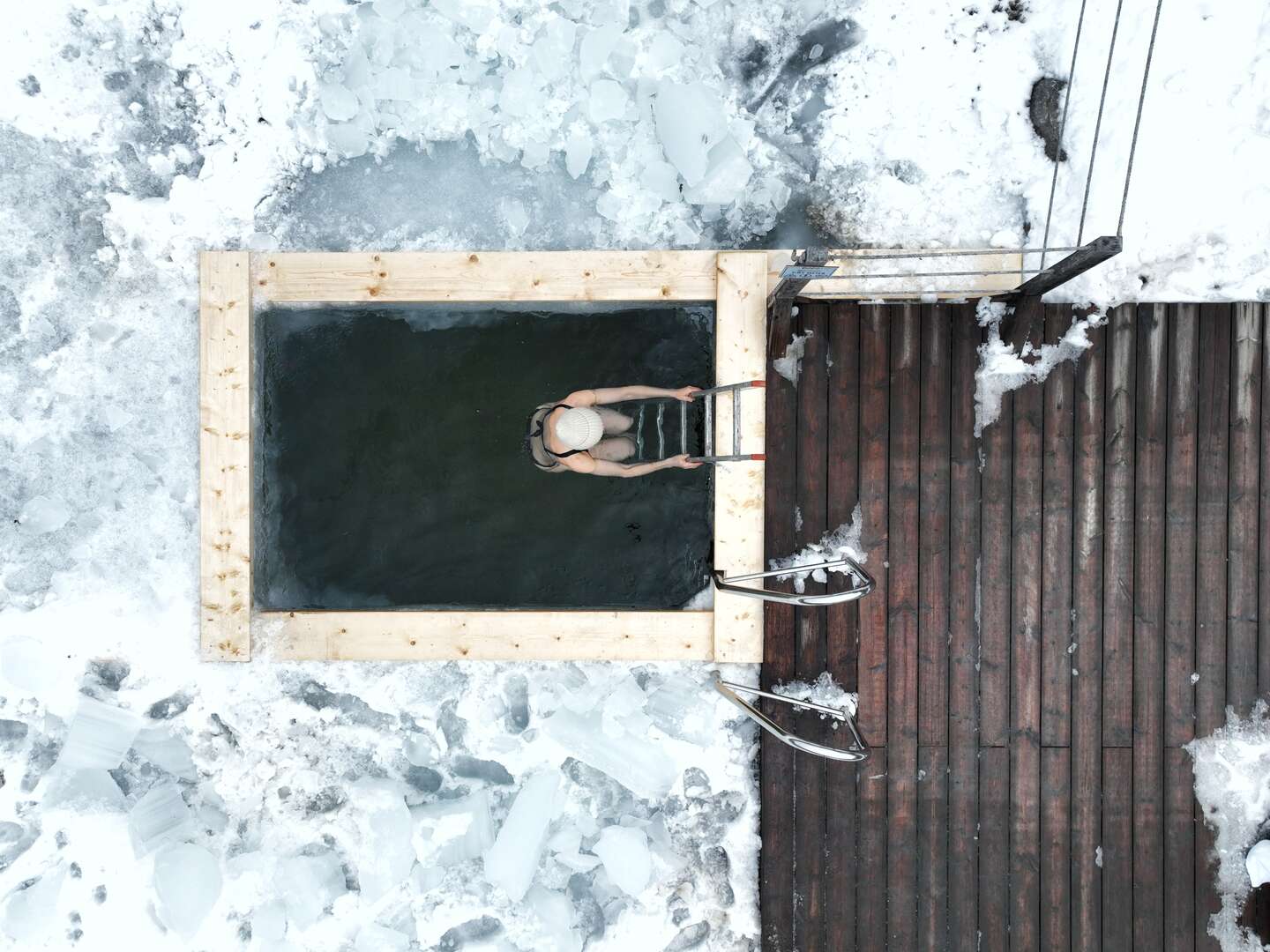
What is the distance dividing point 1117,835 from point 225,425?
182 inches

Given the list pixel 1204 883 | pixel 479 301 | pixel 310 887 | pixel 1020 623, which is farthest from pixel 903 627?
pixel 310 887

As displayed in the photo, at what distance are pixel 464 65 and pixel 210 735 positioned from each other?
3436mm

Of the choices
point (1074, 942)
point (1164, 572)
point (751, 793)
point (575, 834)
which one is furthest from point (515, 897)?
point (1164, 572)

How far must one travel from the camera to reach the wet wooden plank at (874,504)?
374 centimetres

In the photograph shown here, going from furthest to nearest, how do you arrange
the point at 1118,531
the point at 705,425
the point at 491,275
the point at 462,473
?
the point at 462,473
the point at 705,425
the point at 1118,531
the point at 491,275

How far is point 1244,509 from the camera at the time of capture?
3.73 metres

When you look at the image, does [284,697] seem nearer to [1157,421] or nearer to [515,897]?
[515,897]

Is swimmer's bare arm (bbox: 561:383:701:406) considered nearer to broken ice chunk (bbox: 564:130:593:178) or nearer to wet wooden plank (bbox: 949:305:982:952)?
broken ice chunk (bbox: 564:130:593:178)

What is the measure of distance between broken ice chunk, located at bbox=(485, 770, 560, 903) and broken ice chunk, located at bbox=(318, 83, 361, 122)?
3317 mm

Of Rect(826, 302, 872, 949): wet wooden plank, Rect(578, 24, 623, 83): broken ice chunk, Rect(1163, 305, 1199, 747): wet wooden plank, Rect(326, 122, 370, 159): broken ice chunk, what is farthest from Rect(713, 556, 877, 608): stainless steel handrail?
Rect(326, 122, 370, 159): broken ice chunk

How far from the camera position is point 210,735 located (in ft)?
12.5

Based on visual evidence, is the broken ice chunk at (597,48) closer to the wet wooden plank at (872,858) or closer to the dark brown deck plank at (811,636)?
the dark brown deck plank at (811,636)

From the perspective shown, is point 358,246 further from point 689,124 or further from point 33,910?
point 33,910

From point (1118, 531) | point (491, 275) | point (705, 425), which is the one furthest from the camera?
point (705, 425)
